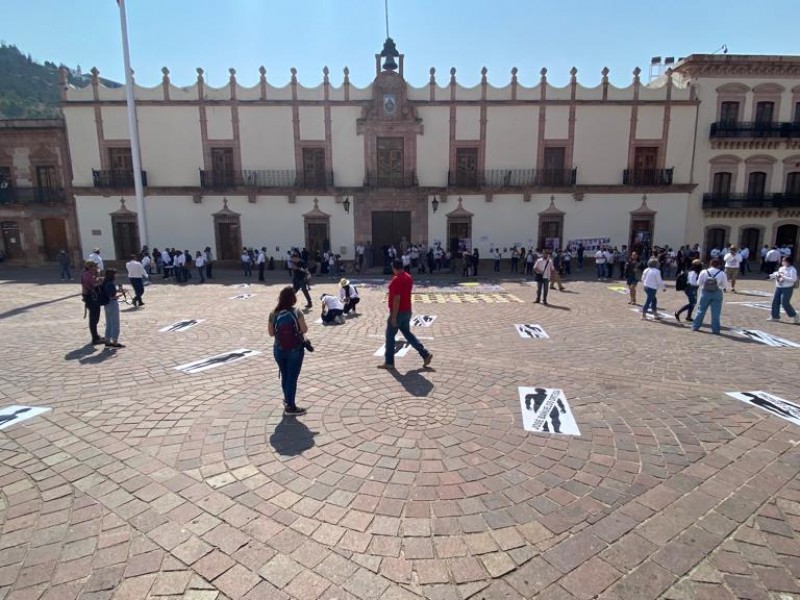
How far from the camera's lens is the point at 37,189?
25.0 metres

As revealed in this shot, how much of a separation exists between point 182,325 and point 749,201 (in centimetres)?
3019

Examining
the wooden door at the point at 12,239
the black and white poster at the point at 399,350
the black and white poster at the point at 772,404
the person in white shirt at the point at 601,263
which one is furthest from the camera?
the wooden door at the point at 12,239

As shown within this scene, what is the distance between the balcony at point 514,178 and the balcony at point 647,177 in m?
2.94

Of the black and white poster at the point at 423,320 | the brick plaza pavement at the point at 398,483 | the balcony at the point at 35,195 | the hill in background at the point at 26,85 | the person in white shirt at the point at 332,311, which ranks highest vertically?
the hill in background at the point at 26,85

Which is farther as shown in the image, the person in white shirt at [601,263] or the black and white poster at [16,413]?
the person in white shirt at [601,263]

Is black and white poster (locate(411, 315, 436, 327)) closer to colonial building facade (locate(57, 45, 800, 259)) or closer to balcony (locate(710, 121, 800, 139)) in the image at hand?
colonial building facade (locate(57, 45, 800, 259))

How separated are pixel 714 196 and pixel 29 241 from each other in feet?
130

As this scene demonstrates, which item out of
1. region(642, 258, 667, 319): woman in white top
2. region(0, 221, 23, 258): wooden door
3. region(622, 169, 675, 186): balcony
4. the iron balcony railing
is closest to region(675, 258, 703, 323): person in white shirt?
region(642, 258, 667, 319): woman in white top

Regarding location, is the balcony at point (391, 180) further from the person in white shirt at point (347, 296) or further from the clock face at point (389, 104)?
the person in white shirt at point (347, 296)

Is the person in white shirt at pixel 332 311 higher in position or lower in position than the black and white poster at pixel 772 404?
higher

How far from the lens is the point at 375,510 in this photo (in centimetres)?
360

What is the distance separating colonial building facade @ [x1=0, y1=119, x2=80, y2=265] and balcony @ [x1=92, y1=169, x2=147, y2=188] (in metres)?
2.24

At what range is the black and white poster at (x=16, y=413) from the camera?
206 inches

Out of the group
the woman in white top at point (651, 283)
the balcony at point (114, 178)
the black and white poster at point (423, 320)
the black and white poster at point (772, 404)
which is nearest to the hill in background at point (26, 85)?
the balcony at point (114, 178)
